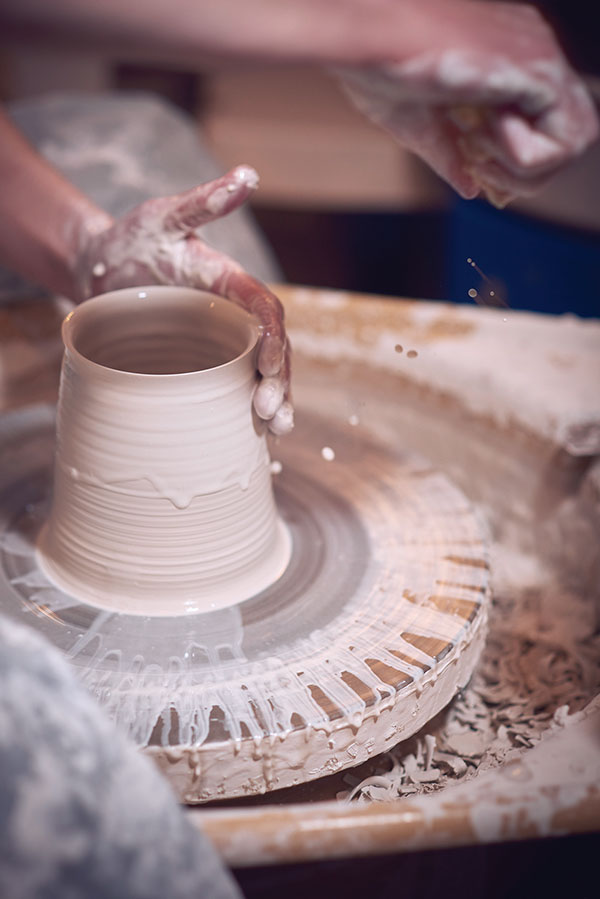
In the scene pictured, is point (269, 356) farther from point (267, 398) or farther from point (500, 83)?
point (500, 83)

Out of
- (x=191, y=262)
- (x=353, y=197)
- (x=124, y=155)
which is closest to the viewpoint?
(x=191, y=262)

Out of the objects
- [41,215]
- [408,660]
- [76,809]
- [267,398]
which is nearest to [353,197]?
[41,215]

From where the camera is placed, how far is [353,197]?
109 inches

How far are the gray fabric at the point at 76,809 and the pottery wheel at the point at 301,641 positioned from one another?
15 centimetres

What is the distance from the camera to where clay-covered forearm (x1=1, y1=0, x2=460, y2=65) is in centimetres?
75

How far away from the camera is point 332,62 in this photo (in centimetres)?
81

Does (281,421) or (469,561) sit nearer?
(281,421)

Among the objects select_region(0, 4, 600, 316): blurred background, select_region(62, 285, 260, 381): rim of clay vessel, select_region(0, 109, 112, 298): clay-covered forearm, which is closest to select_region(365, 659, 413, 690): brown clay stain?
select_region(62, 285, 260, 381): rim of clay vessel

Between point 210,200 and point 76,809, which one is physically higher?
point 210,200

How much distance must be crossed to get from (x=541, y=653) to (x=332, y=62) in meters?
0.76

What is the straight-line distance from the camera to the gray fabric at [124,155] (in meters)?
1.64

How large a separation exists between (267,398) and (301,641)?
249mm

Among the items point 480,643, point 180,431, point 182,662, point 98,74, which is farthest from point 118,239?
point 98,74

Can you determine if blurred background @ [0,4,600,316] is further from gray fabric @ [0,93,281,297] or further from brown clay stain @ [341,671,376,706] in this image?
brown clay stain @ [341,671,376,706]
